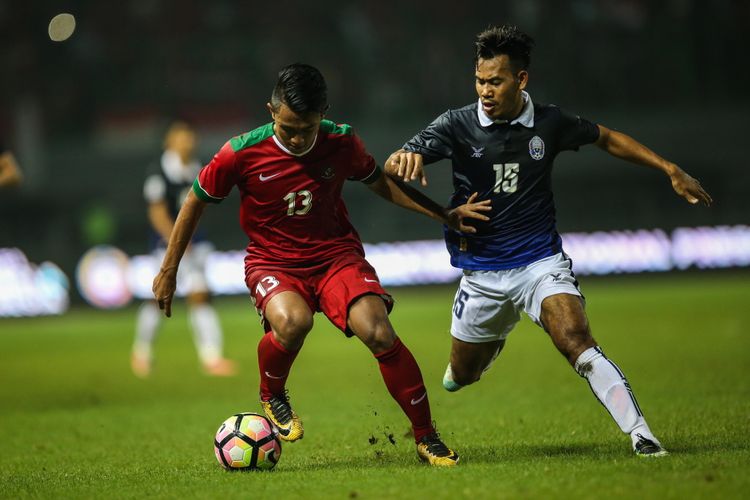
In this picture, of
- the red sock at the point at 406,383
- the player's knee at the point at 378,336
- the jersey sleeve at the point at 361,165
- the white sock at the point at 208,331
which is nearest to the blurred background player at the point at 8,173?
the white sock at the point at 208,331

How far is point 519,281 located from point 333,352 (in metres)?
7.57

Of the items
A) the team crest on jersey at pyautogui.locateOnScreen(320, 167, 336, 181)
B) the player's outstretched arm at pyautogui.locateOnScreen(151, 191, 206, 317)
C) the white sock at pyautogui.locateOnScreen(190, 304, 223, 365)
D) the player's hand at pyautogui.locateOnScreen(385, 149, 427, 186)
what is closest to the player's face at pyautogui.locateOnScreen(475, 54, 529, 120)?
the player's hand at pyautogui.locateOnScreen(385, 149, 427, 186)

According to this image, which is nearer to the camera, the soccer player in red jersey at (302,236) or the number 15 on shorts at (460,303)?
the soccer player in red jersey at (302,236)

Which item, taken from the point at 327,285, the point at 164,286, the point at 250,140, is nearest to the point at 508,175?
the point at 327,285

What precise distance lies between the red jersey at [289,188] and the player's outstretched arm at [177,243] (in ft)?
0.26

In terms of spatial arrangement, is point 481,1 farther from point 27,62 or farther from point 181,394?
point 181,394

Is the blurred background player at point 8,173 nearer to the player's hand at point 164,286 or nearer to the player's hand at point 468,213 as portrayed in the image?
the player's hand at point 164,286

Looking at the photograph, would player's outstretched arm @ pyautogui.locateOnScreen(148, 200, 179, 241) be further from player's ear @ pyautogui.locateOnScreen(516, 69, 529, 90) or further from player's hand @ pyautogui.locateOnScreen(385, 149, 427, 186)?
player's ear @ pyautogui.locateOnScreen(516, 69, 529, 90)

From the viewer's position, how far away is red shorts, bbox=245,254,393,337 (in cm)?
580

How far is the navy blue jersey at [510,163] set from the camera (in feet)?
20.0

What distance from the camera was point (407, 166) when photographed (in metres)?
5.92

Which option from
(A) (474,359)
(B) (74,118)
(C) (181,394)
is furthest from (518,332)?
(B) (74,118)

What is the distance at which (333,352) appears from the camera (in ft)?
44.0

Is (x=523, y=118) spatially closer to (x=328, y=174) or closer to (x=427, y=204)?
(x=427, y=204)
